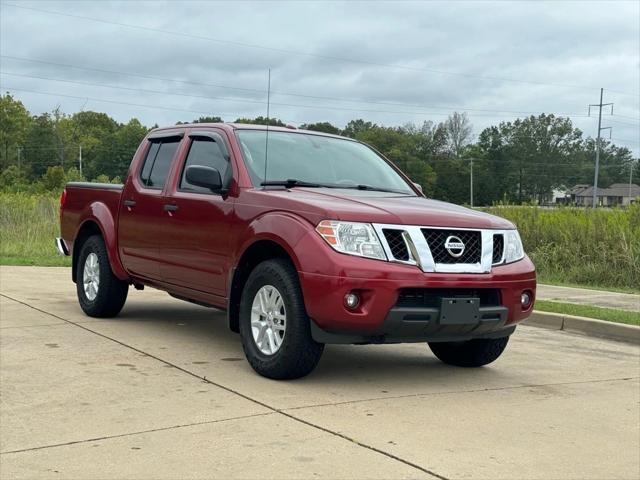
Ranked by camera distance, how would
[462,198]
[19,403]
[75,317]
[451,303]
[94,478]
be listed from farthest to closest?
[462,198] → [75,317] → [451,303] → [19,403] → [94,478]

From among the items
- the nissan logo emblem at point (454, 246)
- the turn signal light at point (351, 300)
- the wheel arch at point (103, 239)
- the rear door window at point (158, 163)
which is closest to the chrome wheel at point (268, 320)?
the turn signal light at point (351, 300)

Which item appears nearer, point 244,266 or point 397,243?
point 397,243

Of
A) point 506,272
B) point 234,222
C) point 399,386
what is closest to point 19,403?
point 234,222

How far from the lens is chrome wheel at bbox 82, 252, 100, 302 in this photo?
837 centimetres

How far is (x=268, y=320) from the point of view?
589 cm

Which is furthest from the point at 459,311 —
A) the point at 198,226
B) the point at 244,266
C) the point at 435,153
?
the point at 435,153

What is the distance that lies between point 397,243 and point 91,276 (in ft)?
13.5

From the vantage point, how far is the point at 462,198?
10344cm

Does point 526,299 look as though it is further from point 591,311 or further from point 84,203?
point 84,203

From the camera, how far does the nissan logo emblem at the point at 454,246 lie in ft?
18.5

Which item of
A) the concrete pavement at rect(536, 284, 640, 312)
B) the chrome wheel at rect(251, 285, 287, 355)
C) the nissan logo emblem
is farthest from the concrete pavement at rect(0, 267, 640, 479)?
the concrete pavement at rect(536, 284, 640, 312)

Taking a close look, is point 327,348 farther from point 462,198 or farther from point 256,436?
point 462,198

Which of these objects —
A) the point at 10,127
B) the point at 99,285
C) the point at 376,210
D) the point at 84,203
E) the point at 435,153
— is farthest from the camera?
the point at 435,153

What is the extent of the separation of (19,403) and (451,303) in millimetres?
2841
